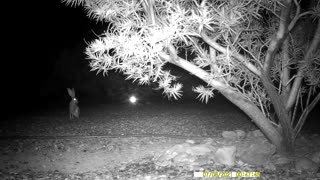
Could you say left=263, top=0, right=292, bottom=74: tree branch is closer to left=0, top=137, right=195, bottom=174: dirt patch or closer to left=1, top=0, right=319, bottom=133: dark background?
left=0, top=137, right=195, bottom=174: dirt patch

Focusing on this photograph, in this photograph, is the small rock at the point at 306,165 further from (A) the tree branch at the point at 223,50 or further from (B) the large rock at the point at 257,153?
(A) the tree branch at the point at 223,50

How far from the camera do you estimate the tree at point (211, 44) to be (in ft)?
15.0

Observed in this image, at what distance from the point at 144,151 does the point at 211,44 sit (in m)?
3.53

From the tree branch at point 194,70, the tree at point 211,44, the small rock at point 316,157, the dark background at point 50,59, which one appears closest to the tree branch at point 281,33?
the tree at point 211,44

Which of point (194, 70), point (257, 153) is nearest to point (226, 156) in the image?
point (257, 153)

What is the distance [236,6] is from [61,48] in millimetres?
22863

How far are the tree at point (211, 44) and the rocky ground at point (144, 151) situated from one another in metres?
0.80

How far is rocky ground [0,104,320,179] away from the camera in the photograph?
5.69m

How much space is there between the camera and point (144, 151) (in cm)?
744

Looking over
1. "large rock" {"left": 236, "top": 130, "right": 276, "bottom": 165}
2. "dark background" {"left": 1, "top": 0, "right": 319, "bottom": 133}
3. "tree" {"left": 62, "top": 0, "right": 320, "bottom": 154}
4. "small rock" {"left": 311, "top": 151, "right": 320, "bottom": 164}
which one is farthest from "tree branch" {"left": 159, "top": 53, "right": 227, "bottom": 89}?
"dark background" {"left": 1, "top": 0, "right": 319, "bottom": 133}

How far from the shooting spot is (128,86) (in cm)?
2272

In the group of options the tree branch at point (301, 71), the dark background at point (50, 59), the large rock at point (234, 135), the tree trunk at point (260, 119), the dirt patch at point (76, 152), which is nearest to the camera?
the tree branch at point (301, 71)

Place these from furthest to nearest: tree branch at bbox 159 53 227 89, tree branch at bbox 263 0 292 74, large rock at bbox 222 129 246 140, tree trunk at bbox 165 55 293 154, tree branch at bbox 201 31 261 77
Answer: large rock at bbox 222 129 246 140 < tree trunk at bbox 165 55 293 154 < tree branch at bbox 159 53 227 89 < tree branch at bbox 201 31 261 77 < tree branch at bbox 263 0 292 74

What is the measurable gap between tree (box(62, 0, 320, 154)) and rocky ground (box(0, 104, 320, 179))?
2.61 feet
